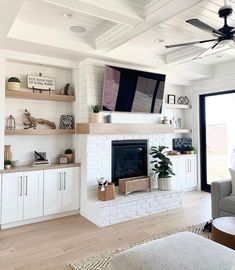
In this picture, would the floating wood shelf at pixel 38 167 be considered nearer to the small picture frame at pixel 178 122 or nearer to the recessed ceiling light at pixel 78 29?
the recessed ceiling light at pixel 78 29

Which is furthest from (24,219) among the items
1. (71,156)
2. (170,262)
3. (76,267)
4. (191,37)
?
(191,37)

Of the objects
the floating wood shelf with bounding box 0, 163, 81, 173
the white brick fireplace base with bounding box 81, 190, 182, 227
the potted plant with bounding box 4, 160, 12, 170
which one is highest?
the potted plant with bounding box 4, 160, 12, 170

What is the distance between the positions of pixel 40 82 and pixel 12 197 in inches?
74.4

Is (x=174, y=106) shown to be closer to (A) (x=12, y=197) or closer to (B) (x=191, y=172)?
(B) (x=191, y=172)

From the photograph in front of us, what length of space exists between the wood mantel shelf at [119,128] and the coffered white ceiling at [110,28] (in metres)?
1.13

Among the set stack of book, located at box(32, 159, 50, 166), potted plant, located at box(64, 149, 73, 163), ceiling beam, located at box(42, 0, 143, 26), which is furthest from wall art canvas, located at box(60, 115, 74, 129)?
ceiling beam, located at box(42, 0, 143, 26)

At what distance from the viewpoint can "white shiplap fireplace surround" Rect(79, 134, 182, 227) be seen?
12.0 ft

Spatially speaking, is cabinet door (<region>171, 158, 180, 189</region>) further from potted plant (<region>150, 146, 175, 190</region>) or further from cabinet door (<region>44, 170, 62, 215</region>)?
cabinet door (<region>44, 170, 62, 215</region>)

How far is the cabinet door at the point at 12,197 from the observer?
11.3ft

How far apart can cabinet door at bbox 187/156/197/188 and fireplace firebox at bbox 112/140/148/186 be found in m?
1.42

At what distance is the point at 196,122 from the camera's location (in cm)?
569

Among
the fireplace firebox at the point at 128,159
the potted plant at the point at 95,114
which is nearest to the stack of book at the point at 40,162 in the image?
the potted plant at the point at 95,114

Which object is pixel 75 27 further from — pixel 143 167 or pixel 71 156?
pixel 143 167

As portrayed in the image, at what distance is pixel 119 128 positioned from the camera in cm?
415
